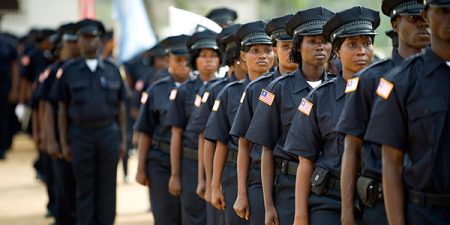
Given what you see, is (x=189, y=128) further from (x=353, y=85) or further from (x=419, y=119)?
(x=419, y=119)

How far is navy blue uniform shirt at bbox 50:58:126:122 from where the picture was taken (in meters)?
8.95

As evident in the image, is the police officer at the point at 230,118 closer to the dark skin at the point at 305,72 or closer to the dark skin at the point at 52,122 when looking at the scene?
the dark skin at the point at 305,72

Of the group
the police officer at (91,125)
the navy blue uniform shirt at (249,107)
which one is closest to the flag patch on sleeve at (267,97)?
the navy blue uniform shirt at (249,107)

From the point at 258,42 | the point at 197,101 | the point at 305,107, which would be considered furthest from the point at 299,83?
the point at 197,101

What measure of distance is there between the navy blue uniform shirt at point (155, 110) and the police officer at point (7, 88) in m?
8.54

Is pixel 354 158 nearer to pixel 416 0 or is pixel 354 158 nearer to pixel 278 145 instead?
pixel 416 0

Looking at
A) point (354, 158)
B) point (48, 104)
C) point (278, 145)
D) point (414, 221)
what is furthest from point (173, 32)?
point (414, 221)

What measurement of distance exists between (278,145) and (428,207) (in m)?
1.66

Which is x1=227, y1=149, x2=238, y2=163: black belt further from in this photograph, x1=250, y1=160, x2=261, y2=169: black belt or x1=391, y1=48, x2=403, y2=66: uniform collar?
x1=391, y1=48, x2=403, y2=66: uniform collar

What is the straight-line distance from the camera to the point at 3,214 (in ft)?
36.7

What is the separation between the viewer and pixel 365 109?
4.19m

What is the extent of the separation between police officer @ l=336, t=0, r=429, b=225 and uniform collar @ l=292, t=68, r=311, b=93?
39.5 inches

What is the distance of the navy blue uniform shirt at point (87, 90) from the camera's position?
895 cm

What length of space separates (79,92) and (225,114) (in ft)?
9.95
